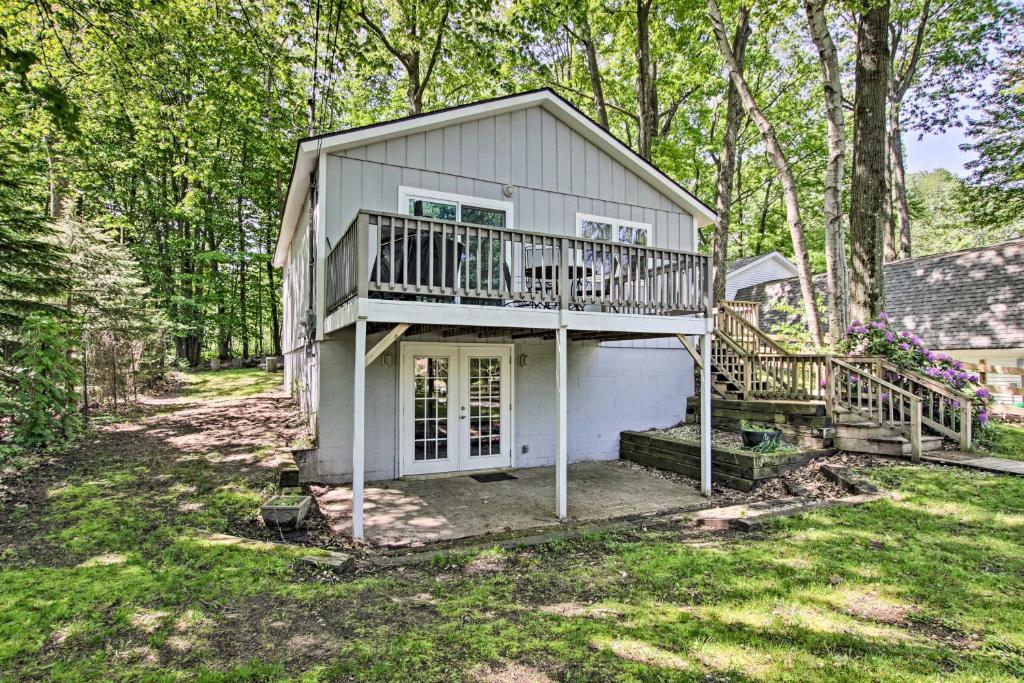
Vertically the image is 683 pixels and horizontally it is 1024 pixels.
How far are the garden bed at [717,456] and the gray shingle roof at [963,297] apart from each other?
9904 millimetres

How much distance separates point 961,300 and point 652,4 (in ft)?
40.8

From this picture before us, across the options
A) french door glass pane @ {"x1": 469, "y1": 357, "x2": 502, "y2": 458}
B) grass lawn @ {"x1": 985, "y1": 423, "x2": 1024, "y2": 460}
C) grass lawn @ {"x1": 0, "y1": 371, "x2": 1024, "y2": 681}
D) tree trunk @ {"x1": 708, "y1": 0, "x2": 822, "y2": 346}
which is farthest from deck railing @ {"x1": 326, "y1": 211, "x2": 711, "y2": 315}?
grass lawn @ {"x1": 985, "y1": 423, "x2": 1024, "y2": 460}

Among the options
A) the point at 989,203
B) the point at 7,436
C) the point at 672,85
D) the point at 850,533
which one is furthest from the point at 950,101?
the point at 7,436

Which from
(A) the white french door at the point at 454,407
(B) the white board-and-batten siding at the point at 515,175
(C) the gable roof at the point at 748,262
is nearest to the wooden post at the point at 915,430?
(B) the white board-and-batten siding at the point at 515,175

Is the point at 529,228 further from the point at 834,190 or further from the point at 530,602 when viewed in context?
the point at 834,190

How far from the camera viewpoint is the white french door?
7.65m

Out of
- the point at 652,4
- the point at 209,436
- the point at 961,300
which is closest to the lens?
the point at 209,436

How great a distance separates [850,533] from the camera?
5.19 m

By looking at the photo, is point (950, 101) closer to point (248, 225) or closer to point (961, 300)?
point (961, 300)

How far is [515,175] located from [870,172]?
7.29 m

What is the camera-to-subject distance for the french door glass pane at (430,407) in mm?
7727

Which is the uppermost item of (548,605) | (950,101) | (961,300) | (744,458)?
(950,101)

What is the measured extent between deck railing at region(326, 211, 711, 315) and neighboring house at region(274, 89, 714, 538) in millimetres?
30

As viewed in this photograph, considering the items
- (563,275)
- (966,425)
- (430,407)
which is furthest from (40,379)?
(966,425)
